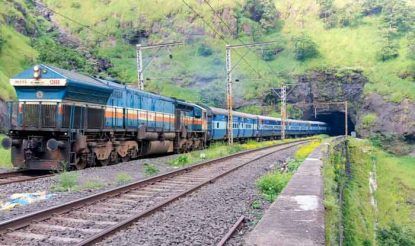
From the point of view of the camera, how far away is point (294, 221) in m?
6.78

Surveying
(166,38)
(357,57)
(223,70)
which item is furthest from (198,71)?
(357,57)

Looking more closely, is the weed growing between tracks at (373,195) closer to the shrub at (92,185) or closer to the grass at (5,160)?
the shrub at (92,185)

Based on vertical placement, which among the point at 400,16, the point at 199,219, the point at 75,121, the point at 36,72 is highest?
the point at 400,16

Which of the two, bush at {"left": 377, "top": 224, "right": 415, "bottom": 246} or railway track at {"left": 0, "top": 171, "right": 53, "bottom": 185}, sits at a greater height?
railway track at {"left": 0, "top": 171, "right": 53, "bottom": 185}

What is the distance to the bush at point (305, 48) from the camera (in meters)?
70.1

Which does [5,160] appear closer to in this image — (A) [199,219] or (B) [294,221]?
(A) [199,219]

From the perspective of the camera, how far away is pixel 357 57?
69375 millimetres

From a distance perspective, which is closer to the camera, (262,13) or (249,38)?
(249,38)

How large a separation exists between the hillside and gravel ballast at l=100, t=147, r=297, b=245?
3722 centimetres

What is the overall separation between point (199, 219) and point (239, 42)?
71.9m

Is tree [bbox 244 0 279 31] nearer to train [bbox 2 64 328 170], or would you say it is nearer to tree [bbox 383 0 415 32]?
tree [bbox 383 0 415 32]

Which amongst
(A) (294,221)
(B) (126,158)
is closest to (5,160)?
(B) (126,158)

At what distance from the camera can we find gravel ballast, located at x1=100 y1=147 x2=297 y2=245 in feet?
21.0

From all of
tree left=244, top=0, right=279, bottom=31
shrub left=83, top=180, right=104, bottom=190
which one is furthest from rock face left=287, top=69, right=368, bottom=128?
shrub left=83, top=180, right=104, bottom=190
